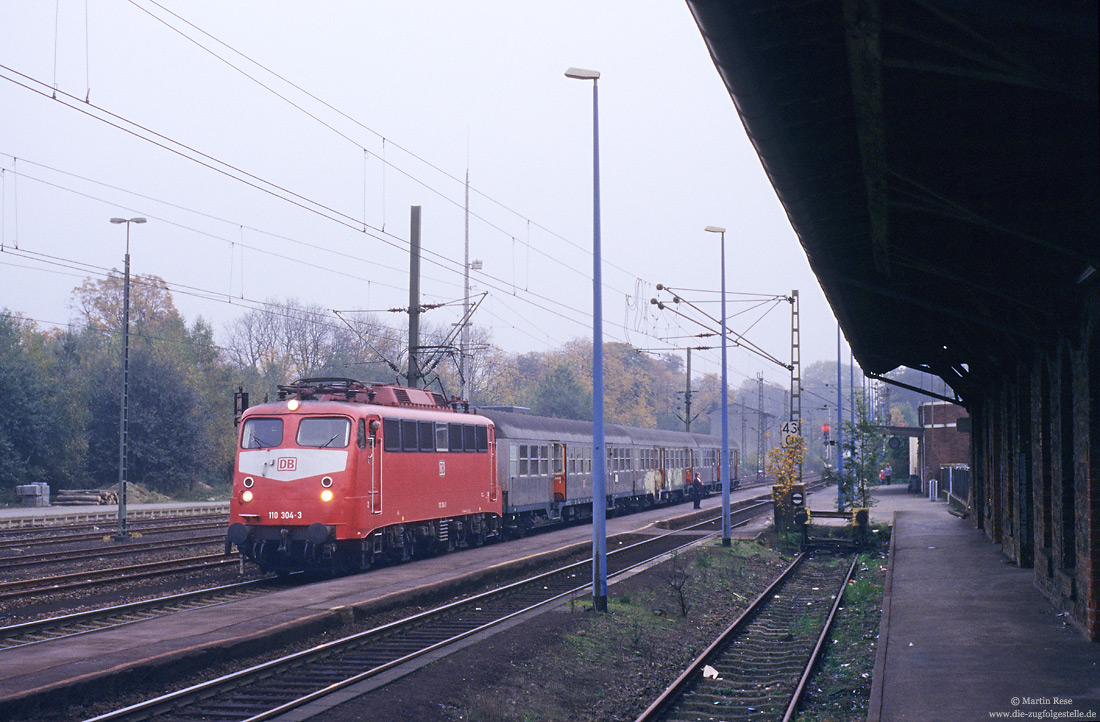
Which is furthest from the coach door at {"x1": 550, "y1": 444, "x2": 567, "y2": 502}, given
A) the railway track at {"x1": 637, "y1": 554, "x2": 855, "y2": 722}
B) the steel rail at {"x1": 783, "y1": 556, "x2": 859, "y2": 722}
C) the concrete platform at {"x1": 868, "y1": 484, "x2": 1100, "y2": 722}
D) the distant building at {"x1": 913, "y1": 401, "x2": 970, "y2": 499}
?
the distant building at {"x1": 913, "y1": 401, "x2": 970, "y2": 499}

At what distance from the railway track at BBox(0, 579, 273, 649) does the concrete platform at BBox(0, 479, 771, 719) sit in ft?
2.22

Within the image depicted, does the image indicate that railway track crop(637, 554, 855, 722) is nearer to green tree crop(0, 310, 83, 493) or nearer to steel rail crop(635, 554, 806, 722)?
steel rail crop(635, 554, 806, 722)

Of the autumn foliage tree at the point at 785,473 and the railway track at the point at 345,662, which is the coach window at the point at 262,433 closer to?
the railway track at the point at 345,662

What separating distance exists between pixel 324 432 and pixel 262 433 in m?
1.17

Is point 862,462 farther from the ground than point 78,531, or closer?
farther from the ground

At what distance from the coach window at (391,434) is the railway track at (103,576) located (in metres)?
3.24

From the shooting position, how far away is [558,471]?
29906 mm

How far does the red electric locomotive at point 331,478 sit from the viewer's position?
16656 mm

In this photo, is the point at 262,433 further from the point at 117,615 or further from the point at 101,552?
the point at 101,552

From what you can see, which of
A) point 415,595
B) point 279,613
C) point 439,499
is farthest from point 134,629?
point 439,499

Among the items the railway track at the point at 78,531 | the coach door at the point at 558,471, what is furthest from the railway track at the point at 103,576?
the coach door at the point at 558,471

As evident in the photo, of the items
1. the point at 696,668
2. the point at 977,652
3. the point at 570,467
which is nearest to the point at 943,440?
the point at 570,467

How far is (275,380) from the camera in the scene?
61.0m

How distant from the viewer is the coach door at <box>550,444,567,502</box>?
96.9ft
